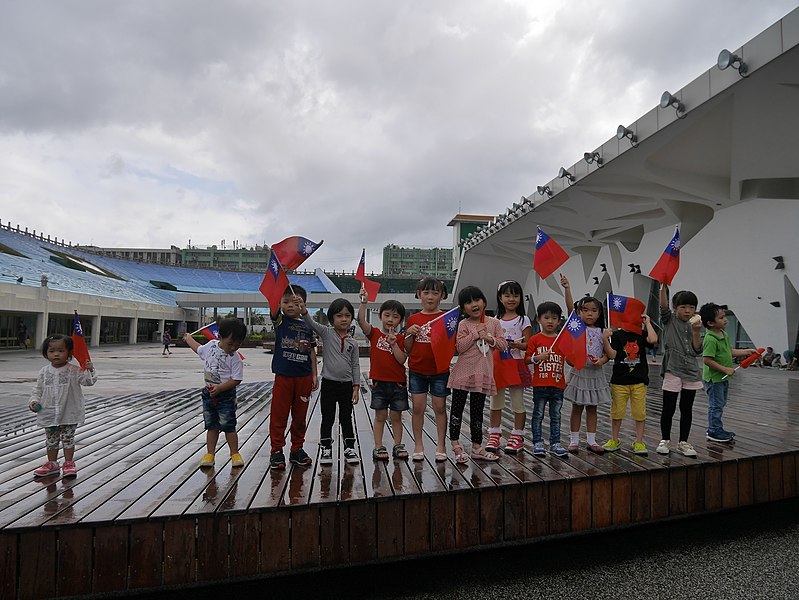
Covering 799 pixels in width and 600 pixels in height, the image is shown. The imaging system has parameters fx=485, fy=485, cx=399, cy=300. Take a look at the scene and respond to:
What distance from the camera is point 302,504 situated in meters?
2.68

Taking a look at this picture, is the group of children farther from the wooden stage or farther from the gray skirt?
the wooden stage

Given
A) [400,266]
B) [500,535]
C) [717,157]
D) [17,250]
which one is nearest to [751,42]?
[717,157]

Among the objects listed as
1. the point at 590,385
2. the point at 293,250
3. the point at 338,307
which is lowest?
the point at 590,385

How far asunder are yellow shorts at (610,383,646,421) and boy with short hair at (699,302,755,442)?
0.85 meters

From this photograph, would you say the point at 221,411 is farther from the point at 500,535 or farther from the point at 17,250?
the point at 17,250

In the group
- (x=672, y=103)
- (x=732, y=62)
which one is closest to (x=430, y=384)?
(x=732, y=62)

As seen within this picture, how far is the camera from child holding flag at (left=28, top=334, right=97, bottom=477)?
10.9ft

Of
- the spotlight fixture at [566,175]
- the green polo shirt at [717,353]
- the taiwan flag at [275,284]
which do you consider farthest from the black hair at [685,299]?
the spotlight fixture at [566,175]

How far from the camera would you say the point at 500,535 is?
3010mm

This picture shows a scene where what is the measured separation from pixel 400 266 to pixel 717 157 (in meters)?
121

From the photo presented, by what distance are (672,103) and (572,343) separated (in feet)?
34.5

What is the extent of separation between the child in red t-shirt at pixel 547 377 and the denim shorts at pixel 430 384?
29.2 inches

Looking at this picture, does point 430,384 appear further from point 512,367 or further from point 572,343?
point 572,343

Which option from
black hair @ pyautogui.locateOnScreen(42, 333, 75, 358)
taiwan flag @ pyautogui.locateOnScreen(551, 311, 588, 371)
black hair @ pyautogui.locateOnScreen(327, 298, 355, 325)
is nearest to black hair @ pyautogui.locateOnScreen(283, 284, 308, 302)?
black hair @ pyautogui.locateOnScreen(327, 298, 355, 325)
